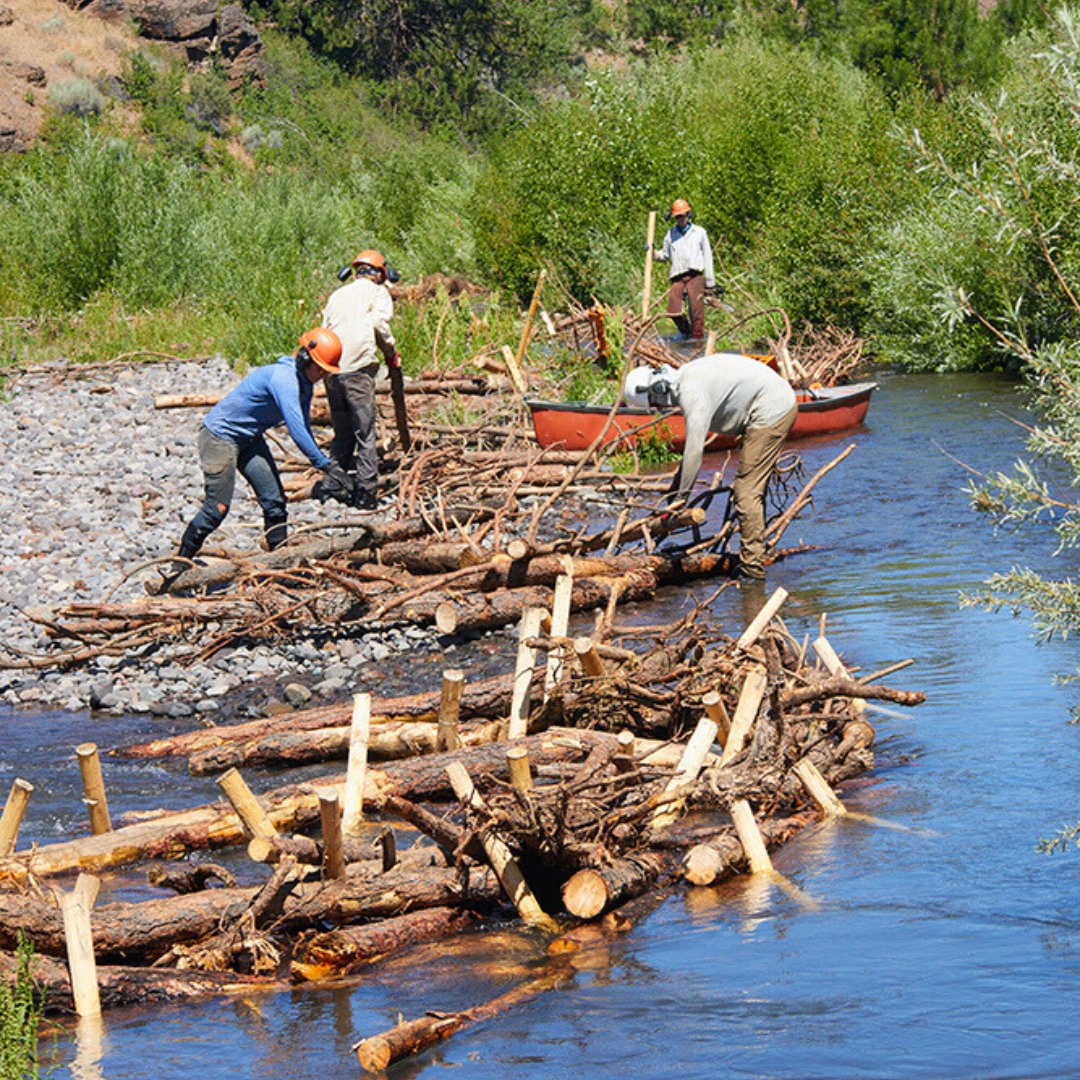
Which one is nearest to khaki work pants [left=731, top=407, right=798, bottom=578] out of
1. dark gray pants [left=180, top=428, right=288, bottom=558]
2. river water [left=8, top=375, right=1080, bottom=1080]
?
river water [left=8, top=375, right=1080, bottom=1080]

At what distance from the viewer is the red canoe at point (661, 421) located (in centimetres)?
1608

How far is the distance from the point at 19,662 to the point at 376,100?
52.3m

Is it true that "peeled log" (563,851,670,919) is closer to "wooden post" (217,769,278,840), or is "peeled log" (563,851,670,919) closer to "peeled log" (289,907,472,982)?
"peeled log" (289,907,472,982)

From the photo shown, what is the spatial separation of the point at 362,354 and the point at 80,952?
27.5ft

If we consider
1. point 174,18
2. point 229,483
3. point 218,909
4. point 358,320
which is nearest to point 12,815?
point 218,909

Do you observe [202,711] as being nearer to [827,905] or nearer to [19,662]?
[19,662]

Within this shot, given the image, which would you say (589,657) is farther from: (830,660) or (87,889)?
(87,889)

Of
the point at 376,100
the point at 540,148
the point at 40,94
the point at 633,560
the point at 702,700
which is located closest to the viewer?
the point at 702,700

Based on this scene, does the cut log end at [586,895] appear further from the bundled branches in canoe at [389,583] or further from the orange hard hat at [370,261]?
the orange hard hat at [370,261]

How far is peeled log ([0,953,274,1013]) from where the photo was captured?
5.62 metres

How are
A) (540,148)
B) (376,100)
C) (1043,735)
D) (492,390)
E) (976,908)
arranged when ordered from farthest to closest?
1. (376,100)
2. (540,148)
3. (492,390)
4. (1043,735)
5. (976,908)

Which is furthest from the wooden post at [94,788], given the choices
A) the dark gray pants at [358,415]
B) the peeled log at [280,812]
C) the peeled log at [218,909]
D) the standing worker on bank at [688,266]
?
the standing worker on bank at [688,266]

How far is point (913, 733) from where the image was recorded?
8.68 m

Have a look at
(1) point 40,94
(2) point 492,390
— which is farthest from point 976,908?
(1) point 40,94
